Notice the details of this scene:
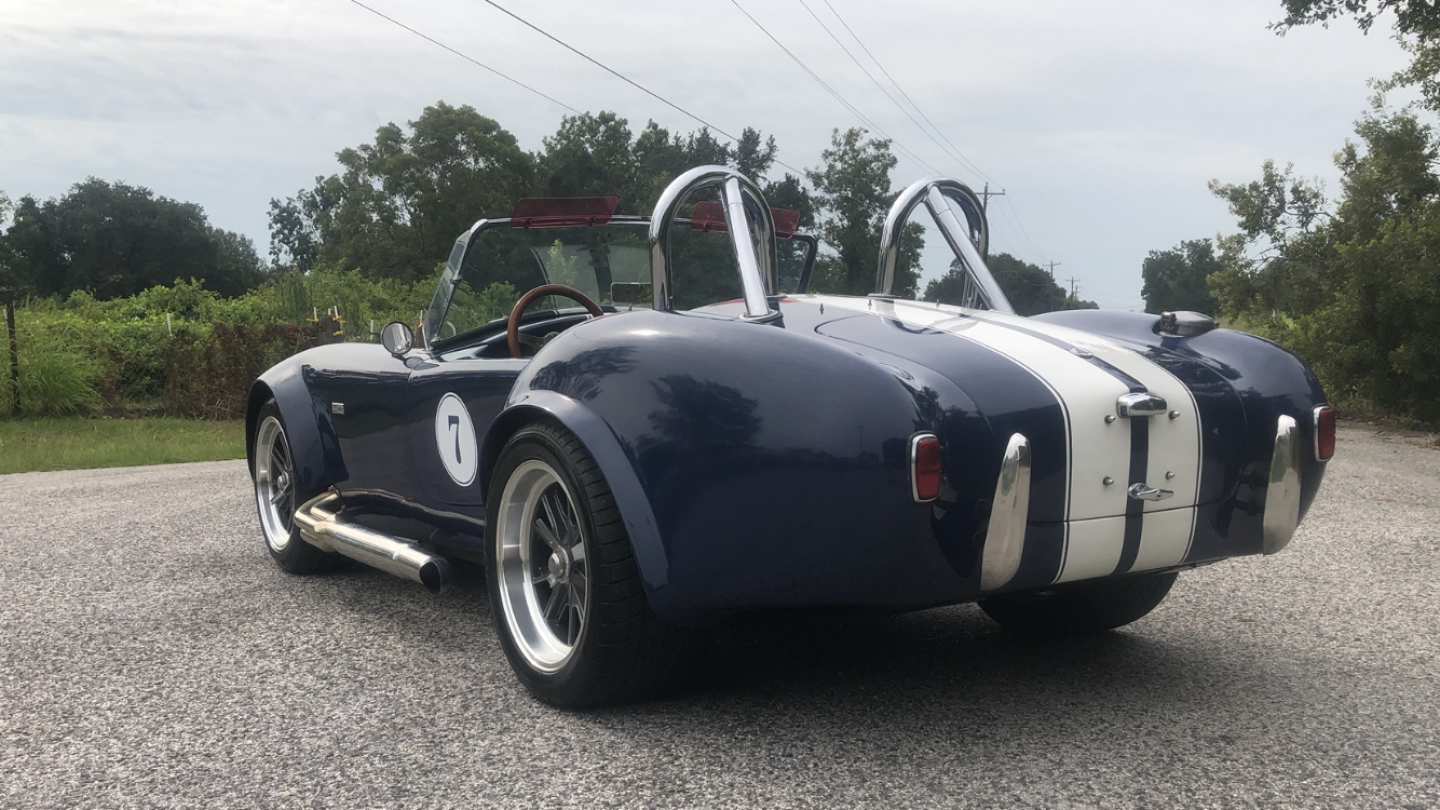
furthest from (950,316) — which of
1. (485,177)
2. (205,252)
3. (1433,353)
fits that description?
(205,252)

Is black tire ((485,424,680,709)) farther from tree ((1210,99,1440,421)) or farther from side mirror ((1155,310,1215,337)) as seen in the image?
tree ((1210,99,1440,421))

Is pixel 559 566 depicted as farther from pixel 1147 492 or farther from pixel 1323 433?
pixel 1323 433

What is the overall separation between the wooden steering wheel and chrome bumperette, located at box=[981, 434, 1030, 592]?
1.96 metres

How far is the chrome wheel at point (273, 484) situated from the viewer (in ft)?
16.7

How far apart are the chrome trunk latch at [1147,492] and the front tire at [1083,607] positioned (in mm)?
754

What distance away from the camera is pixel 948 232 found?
12.7ft

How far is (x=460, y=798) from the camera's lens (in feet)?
8.26

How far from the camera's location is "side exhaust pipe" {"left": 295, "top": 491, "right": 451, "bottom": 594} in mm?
3609

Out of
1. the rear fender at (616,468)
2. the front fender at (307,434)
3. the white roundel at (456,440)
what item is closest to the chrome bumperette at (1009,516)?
the rear fender at (616,468)

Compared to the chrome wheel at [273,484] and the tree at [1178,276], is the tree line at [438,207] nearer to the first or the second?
the chrome wheel at [273,484]

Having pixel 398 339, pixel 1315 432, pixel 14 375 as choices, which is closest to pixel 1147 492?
pixel 1315 432

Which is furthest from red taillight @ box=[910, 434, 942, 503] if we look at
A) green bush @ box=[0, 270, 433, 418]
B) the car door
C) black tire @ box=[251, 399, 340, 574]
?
green bush @ box=[0, 270, 433, 418]

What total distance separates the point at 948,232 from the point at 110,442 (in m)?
12.6

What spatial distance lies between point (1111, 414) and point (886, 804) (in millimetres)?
954
